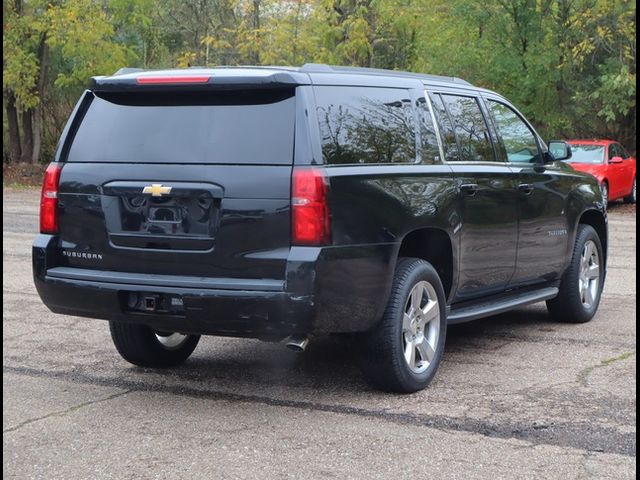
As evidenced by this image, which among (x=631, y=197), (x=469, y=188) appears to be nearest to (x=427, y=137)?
(x=469, y=188)

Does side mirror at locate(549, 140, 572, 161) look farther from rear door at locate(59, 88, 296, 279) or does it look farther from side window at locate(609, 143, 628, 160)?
side window at locate(609, 143, 628, 160)

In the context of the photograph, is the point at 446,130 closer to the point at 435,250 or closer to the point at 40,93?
the point at 435,250

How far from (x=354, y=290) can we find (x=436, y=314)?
3.24ft

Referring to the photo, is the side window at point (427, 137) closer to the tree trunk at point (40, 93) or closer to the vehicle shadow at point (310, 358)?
the vehicle shadow at point (310, 358)

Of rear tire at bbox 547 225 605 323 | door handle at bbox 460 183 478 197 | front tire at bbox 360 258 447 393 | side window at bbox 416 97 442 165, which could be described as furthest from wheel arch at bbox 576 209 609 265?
front tire at bbox 360 258 447 393

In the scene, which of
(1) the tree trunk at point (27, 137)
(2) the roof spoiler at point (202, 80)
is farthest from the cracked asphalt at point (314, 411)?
(1) the tree trunk at point (27, 137)

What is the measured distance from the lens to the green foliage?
25.2 meters

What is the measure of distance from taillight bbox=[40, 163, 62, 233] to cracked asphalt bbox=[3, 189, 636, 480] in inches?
39.6

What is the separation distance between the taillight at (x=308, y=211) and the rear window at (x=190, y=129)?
0.52ft

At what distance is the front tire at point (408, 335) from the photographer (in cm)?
591

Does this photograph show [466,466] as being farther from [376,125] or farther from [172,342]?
[172,342]

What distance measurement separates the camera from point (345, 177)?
18.5 ft

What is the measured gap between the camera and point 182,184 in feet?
18.5

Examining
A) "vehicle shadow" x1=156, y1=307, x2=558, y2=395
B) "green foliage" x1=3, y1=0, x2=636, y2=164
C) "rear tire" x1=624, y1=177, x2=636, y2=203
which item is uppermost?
"green foliage" x1=3, y1=0, x2=636, y2=164
